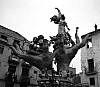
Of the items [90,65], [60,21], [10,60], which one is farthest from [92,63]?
[60,21]

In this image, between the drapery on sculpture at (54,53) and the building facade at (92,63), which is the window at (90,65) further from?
the drapery on sculpture at (54,53)

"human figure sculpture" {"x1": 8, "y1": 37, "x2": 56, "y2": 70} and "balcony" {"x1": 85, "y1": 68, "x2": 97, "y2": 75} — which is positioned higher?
"human figure sculpture" {"x1": 8, "y1": 37, "x2": 56, "y2": 70}

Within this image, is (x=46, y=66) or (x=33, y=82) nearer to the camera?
(x=46, y=66)

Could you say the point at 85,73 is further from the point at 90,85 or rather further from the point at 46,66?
the point at 46,66

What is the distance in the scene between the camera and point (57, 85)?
676 cm

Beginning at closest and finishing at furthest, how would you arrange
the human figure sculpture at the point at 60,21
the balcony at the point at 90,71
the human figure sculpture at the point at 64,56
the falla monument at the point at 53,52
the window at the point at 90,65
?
the falla monument at the point at 53,52
the human figure sculpture at the point at 64,56
the human figure sculpture at the point at 60,21
the balcony at the point at 90,71
the window at the point at 90,65

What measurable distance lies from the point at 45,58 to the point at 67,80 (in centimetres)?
150

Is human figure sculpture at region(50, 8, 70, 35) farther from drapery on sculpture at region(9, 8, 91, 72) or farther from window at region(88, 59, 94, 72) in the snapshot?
window at region(88, 59, 94, 72)

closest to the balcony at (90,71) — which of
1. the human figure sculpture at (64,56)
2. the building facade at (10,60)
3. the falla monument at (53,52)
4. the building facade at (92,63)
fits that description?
the building facade at (92,63)

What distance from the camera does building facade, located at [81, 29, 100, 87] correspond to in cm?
2617

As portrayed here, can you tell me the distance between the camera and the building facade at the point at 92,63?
26.2m

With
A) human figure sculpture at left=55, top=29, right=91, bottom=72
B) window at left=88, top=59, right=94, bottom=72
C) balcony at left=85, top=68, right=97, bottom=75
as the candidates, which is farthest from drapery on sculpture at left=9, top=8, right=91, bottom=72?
window at left=88, top=59, right=94, bottom=72

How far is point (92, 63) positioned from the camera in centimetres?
2833

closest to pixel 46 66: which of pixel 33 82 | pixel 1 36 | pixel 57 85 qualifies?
pixel 57 85
